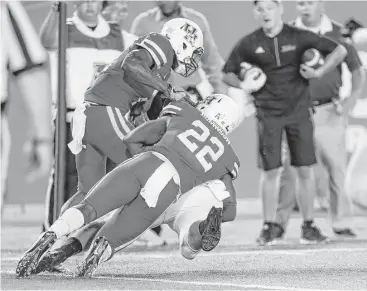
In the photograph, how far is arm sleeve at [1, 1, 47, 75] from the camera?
25.4 feet

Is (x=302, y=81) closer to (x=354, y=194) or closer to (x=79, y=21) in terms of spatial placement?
(x=79, y=21)

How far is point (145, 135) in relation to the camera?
211 inches

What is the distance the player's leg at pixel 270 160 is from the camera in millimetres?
7355

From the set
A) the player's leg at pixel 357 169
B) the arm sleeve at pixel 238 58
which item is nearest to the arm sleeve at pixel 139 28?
the arm sleeve at pixel 238 58

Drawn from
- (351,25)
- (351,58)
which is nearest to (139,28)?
(351,58)

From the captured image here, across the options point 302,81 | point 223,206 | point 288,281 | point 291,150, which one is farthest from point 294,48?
point 288,281

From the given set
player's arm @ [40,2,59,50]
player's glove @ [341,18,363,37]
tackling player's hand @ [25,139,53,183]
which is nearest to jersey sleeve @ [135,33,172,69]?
player's arm @ [40,2,59,50]

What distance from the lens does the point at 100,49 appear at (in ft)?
23.3

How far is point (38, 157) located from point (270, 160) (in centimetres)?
260

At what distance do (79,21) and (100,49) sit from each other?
0.26 metres

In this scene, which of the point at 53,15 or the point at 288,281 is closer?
the point at 288,281

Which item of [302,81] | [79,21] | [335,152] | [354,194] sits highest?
[79,21]

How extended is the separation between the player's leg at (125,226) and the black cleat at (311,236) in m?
2.09

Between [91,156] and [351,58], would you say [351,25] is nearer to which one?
[351,58]
